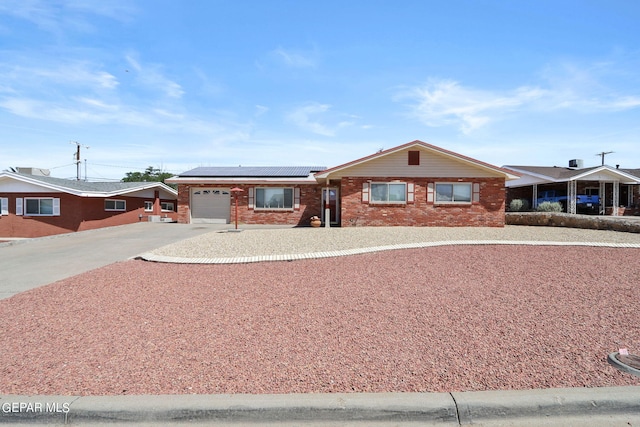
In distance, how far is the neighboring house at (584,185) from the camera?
2448 centimetres

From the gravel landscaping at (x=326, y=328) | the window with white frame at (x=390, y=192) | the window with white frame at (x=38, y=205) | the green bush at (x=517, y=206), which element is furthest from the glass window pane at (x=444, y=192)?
the window with white frame at (x=38, y=205)

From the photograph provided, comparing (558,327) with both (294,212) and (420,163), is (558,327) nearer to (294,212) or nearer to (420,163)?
(420,163)

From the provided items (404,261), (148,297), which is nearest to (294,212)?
(404,261)

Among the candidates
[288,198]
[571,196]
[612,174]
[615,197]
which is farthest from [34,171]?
[615,197]

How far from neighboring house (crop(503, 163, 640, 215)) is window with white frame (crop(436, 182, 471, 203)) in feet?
29.8

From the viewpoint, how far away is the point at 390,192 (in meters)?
18.0

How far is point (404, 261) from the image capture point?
27.3 feet

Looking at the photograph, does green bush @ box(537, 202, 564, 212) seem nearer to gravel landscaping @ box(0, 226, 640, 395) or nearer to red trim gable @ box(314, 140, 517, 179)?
red trim gable @ box(314, 140, 517, 179)

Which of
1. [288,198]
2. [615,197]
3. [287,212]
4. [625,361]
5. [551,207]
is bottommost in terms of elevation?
[625,361]

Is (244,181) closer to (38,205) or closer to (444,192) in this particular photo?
(444,192)

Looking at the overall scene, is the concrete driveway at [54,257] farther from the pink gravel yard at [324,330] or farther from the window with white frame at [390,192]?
the window with white frame at [390,192]

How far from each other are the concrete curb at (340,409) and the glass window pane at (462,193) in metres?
15.7

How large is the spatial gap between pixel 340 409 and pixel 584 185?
31044mm

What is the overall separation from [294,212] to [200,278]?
14.1 m
